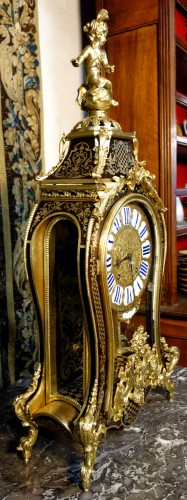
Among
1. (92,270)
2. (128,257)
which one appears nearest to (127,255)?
(128,257)

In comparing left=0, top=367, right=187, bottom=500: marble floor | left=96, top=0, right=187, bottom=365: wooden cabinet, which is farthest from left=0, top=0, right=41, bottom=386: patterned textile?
left=96, top=0, right=187, bottom=365: wooden cabinet

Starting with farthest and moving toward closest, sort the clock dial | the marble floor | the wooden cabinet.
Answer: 1. the wooden cabinet
2. the clock dial
3. the marble floor

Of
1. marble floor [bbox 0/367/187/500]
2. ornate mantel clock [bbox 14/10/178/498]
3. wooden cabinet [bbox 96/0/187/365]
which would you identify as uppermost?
wooden cabinet [bbox 96/0/187/365]

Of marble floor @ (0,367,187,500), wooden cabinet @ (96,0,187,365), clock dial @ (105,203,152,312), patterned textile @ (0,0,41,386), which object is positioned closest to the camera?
marble floor @ (0,367,187,500)

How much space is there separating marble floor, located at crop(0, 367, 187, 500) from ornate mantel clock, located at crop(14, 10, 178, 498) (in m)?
0.04

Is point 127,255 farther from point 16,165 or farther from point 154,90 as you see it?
point 154,90

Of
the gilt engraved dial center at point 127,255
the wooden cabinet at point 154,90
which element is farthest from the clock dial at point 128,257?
the wooden cabinet at point 154,90

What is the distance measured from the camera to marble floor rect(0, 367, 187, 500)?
0.97 metres

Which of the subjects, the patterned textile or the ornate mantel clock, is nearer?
the ornate mantel clock

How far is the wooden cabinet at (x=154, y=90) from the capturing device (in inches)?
69.1

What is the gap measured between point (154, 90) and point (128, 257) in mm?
920

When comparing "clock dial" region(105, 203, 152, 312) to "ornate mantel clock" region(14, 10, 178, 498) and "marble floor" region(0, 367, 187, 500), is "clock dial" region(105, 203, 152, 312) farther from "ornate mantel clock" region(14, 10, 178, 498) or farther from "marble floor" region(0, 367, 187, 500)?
"marble floor" region(0, 367, 187, 500)

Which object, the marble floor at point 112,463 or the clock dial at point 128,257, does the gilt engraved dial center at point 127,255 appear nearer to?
the clock dial at point 128,257

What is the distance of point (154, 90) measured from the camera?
5.86ft
